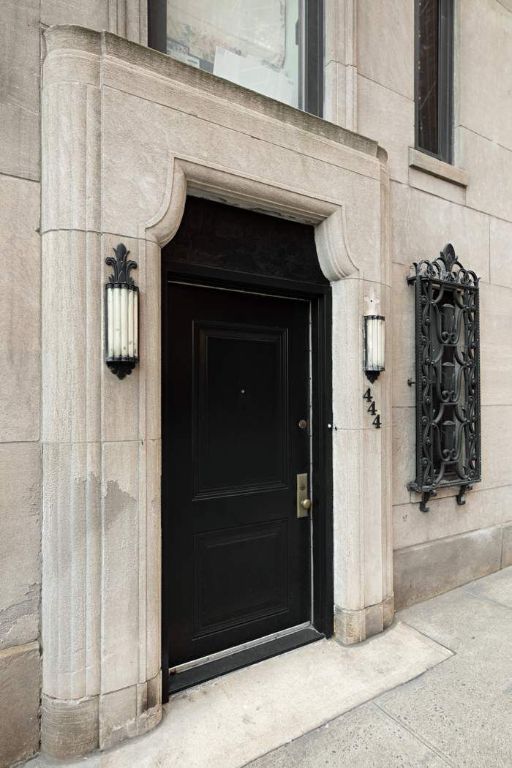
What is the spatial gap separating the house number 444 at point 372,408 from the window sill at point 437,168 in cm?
219

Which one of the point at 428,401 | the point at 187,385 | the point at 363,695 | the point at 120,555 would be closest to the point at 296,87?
the point at 187,385

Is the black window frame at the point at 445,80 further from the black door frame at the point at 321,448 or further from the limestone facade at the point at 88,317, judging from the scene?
the black door frame at the point at 321,448

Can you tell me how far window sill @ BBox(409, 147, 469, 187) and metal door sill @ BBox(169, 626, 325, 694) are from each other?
4.09 m

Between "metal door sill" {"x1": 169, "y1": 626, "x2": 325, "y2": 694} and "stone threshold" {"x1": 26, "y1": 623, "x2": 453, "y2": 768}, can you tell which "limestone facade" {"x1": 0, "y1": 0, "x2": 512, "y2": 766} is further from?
"metal door sill" {"x1": 169, "y1": 626, "x2": 325, "y2": 694}

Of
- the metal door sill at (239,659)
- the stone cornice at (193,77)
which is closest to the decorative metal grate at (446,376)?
the stone cornice at (193,77)

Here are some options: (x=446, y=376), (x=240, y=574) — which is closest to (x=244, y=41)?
(x=446, y=376)

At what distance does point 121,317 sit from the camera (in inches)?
90.4

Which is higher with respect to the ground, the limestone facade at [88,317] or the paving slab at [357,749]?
the limestone facade at [88,317]

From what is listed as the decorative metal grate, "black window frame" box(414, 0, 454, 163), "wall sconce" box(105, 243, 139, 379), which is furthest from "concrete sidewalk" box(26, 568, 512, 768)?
"black window frame" box(414, 0, 454, 163)

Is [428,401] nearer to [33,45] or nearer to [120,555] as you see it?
[120,555]

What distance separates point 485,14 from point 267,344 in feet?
14.4

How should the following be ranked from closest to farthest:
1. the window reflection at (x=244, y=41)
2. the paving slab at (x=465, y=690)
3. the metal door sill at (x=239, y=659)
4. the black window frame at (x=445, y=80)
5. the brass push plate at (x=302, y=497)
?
the paving slab at (x=465, y=690) → the metal door sill at (x=239, y=659) → the window reflection at (x=244, y=41) → the brass push plate at (x=302, y=497) → the black window frame at (x=445, y=80)

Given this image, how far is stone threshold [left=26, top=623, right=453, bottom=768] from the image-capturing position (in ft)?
7.40

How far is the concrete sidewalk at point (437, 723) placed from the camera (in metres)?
2.23
